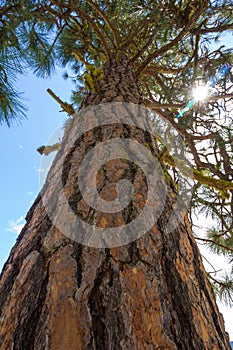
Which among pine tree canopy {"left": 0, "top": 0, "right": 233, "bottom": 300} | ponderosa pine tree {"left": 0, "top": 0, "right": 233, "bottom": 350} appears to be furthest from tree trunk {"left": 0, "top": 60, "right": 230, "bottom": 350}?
pine tree canopy {"left": 0, "top": 0, "right": 233, "bottom": 300}

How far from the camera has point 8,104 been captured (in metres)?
1.57

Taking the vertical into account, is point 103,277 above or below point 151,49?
below

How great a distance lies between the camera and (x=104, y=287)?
42 centimetres

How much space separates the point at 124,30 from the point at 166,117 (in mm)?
766

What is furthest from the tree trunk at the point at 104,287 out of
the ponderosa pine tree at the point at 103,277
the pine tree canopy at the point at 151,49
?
the pine tree canopy at the point at 151,49

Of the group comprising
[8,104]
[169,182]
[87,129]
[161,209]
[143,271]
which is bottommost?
[143,271]

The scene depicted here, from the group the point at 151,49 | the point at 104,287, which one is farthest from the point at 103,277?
the point at 151,49

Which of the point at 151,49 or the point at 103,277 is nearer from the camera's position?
the point at 103,277

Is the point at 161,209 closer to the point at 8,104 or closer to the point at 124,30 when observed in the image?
the point at 8,104

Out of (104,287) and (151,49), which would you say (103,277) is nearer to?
(104,287)

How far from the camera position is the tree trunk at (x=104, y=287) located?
38 centimetres

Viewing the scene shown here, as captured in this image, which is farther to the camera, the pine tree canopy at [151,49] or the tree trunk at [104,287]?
the pine tree canopy at [151,49]

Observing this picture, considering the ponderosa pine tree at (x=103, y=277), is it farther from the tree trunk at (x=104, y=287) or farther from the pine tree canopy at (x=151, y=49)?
the pine tree canopy at (x=151, y=49)

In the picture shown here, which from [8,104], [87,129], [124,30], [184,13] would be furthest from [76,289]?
[124,30]
